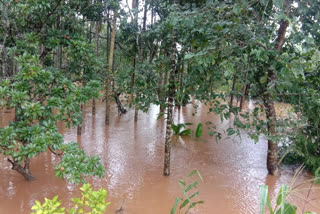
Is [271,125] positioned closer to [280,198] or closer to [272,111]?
[272,111]

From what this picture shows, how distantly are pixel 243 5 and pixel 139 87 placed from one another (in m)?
2.66

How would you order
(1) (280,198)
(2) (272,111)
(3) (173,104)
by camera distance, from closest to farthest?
(1) (280,198)
(2) (272,111)
(3) (173,104)

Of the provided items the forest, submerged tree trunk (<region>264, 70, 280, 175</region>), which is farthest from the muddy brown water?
submerged tree trunk (<region>264, 70, 280, 175</region>)

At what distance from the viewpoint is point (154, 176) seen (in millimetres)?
5324

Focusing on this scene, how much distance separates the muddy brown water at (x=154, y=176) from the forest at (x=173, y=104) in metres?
0.03

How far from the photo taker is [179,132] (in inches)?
329

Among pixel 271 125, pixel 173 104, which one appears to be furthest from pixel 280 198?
pixel 173 104

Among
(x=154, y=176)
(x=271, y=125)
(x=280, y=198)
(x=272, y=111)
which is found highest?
(x=272, y=111)

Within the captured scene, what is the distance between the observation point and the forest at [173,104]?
3125mm

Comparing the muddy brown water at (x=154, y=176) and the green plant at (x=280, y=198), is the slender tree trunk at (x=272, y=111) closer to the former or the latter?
the muddy brown water at (x=154, y=176)

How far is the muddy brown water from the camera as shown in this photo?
4.33 meters

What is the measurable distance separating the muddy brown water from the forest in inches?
1.0

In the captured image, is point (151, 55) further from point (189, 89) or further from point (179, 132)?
point (189, 89)

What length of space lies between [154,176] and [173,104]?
4.84 feet
